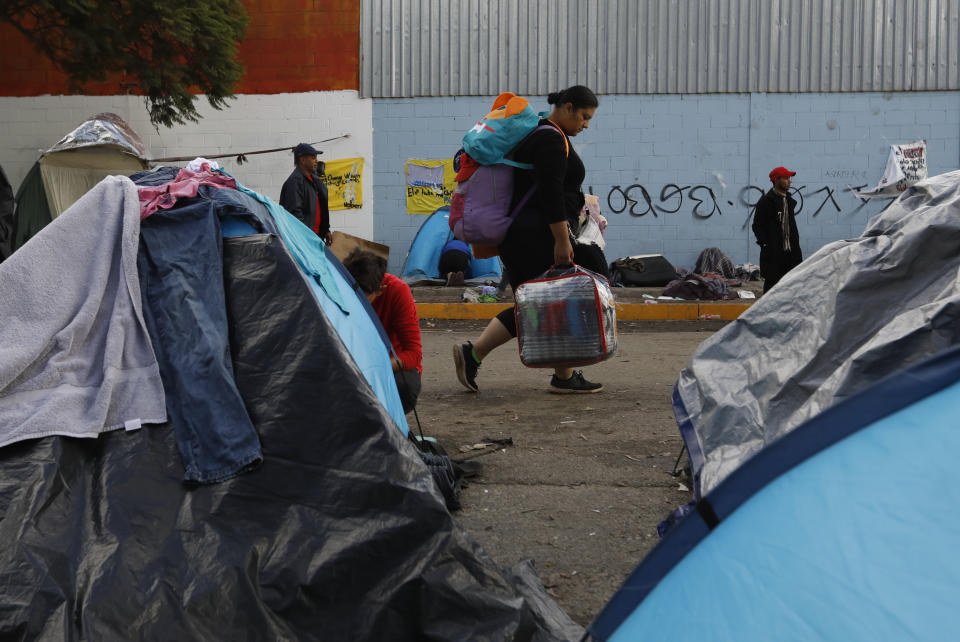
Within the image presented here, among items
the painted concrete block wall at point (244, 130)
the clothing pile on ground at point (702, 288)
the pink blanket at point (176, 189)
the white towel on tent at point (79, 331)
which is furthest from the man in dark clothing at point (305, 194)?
the painted concrete block wall at point (244, 130)

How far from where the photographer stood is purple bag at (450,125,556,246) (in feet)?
16.0

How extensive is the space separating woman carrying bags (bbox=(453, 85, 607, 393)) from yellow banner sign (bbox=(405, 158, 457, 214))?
856 cm

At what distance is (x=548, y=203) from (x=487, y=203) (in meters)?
0.35

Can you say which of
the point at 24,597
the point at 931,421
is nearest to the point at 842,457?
the point at 931,421

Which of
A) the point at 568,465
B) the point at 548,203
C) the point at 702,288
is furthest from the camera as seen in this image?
the point at 702,288

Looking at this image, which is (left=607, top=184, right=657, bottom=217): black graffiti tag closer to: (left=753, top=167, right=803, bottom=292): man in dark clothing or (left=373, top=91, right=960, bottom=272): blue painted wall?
(left=373, top=91, right=960, bottom=272): blue painted wall

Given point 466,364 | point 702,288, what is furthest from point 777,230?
point 466,364

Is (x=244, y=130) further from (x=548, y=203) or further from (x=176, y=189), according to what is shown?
(x=176, y=189)

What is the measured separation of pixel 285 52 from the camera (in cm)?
1373

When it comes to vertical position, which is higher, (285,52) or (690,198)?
(285,52)

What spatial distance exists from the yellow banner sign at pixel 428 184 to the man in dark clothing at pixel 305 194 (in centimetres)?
535

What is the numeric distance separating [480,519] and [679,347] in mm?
4835

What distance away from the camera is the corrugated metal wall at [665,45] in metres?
13.2

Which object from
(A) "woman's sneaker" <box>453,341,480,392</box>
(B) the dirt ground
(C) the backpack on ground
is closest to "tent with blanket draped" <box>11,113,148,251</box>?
(B) the dirt ground
